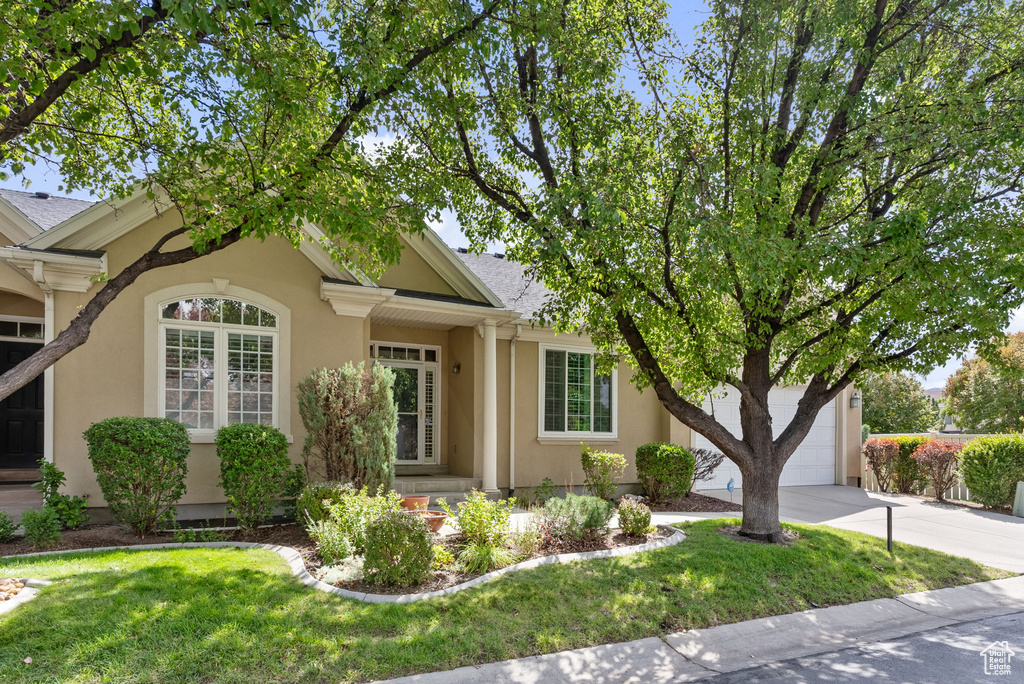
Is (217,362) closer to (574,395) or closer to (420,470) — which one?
(420,470)

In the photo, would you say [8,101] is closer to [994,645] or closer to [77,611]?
[77,611]

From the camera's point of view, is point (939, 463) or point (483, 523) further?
point (939, 463)

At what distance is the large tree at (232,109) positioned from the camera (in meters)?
5.77

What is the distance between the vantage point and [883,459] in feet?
48.7

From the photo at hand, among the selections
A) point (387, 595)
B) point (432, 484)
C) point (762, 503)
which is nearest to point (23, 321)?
point (432, 484)

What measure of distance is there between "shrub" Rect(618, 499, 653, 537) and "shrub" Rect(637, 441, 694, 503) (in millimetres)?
3309

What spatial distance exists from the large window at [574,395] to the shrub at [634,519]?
161 inches

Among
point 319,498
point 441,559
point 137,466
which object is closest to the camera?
point 441,559

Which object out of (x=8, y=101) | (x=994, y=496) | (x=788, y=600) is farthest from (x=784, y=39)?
(x=994, y=496)

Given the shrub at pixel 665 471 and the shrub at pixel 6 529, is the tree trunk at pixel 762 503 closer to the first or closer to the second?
the shrub at pixel 665 471

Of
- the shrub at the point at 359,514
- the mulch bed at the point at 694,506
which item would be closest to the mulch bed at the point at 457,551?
the shrub at the point at 359,514

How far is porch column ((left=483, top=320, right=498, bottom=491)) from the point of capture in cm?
1105

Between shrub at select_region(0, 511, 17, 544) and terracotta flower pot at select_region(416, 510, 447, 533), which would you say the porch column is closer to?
terracotta flower pot at select_region(416, 510, 447, 533)

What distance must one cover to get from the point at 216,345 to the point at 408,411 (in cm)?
444
